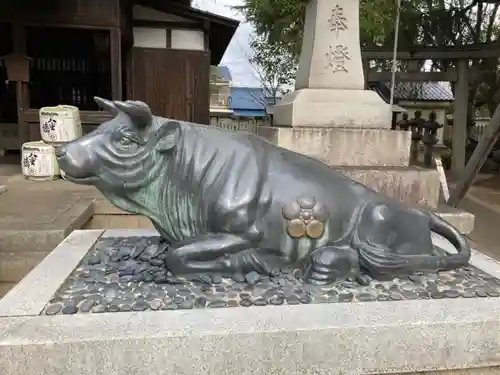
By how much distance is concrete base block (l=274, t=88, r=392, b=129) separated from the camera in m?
4.37

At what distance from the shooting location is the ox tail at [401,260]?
6.46 feet

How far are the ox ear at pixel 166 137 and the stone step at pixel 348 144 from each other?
94.5 inches

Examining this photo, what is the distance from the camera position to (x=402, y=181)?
13.5 ft

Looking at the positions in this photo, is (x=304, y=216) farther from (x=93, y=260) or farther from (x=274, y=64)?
(x=274, y=64)

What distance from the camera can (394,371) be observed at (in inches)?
62.1

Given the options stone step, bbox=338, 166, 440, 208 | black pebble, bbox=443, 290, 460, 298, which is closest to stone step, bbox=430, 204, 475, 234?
stone step, bbox=338, 166, 440, 208

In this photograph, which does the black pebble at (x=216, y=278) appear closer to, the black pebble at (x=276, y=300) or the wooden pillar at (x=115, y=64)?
the black pebble at (x=276, y=300)

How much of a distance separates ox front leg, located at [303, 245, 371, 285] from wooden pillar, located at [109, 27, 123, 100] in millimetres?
5685

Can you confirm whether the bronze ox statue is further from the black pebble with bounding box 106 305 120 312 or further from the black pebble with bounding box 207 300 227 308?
the black pebble with bounding box 106 305 120 312

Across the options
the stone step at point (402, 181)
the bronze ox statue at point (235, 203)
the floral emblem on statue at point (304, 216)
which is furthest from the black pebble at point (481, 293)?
the stone step at point (402, 181)

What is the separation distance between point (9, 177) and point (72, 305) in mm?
5379

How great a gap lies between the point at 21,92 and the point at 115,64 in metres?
1.57

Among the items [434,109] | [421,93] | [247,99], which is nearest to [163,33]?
[421,93]

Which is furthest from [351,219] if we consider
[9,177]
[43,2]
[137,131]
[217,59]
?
[217,59]
